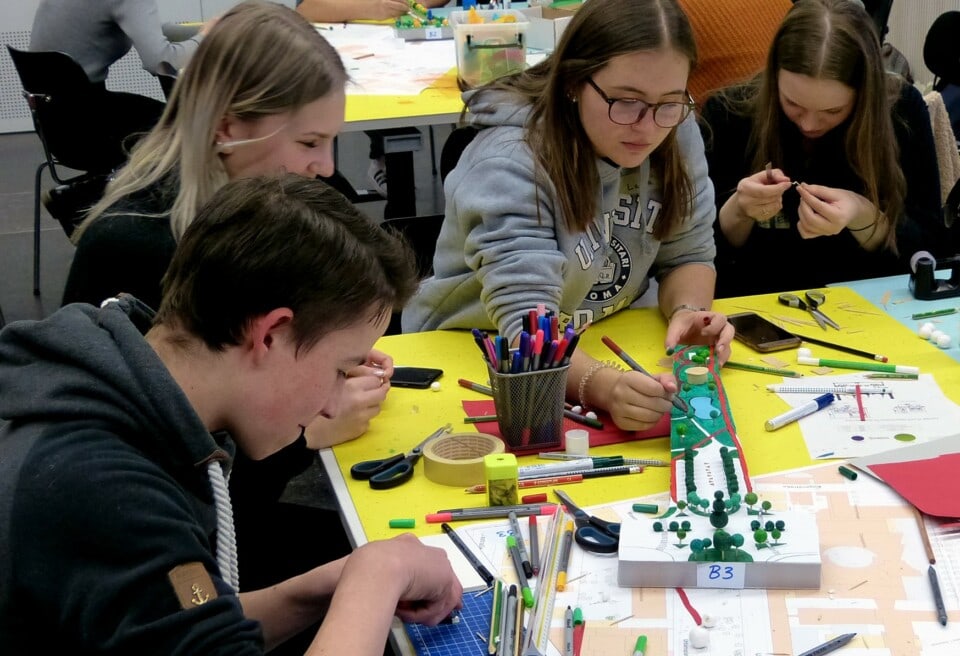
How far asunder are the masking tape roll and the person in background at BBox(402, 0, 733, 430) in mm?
205

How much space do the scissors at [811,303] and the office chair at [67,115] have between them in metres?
2.36

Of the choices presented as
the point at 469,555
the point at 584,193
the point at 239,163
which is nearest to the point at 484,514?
the point at 469,555

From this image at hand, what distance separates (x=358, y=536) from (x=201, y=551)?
373 millimetres

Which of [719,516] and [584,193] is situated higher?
[584,193]

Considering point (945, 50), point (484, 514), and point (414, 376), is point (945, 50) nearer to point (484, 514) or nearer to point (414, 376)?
point (414, 376)

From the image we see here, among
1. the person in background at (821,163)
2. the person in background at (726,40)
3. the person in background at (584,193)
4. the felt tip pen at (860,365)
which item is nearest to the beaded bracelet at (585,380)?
the person in background at (584,193)

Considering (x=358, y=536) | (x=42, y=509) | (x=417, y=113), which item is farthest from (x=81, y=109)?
(x=42, y=509)

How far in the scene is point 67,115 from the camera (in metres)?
3.67

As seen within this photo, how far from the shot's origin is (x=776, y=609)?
43.8 inches

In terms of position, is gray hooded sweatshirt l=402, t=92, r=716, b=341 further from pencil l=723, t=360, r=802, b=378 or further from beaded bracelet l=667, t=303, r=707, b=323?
pencil l=723, t=360, r=802, b=378

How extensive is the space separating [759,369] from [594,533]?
22.2 inches

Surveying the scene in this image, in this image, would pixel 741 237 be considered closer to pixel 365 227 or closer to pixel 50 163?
pixel 365 227

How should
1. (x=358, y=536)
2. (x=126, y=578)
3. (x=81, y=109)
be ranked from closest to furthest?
1. (x=126, y=578)
2. (x=358, y=536)
3. (x=81, y=109)

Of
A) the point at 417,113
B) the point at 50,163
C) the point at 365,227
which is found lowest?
the point at 50,163
